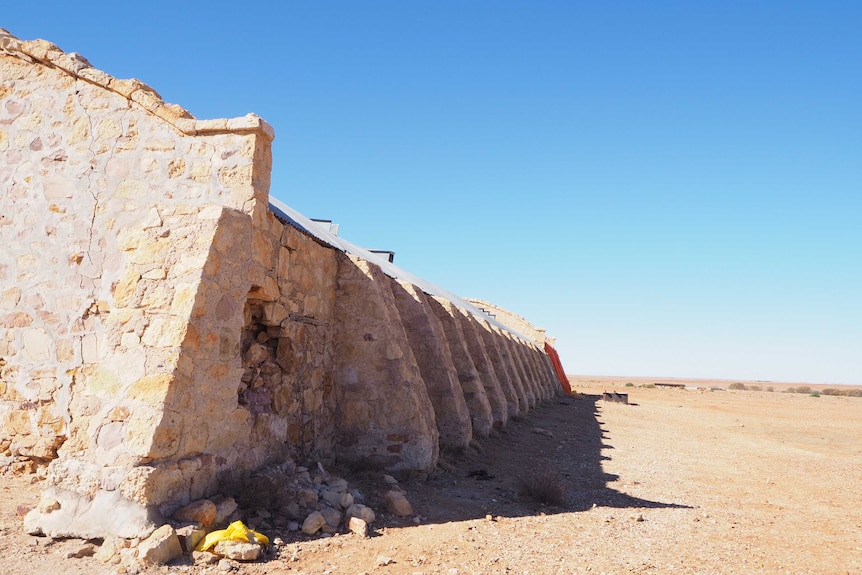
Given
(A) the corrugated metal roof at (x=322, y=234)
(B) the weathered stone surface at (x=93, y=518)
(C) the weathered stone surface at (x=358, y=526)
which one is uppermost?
(A) the corrugated metal roof at (x=322, y=234)

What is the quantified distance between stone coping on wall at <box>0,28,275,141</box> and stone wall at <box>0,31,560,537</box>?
0.7 inches

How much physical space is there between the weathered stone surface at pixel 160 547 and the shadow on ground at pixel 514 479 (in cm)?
187

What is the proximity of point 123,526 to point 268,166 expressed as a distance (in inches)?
126

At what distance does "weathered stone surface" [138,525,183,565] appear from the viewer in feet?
12.2

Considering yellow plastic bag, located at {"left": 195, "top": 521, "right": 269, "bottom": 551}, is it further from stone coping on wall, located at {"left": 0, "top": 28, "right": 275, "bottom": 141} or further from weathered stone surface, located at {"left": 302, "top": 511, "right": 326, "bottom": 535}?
stone coping on wall, located at {"left": 0, "top": 28, "right": 275, "bottom": 141}

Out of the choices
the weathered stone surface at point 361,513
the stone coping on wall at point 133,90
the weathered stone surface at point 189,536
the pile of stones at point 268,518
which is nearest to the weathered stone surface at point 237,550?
the pile of stones at point 268,518

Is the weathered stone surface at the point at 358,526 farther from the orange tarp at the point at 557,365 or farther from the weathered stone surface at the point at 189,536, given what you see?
the orange tarp at the point at 557,365

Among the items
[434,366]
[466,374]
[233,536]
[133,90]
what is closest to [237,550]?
[233,536]

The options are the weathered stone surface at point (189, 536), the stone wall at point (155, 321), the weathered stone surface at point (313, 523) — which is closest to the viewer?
the weathered stone surface at point (189, 536)

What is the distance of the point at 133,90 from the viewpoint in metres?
5.61

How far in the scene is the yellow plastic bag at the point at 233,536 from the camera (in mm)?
3992

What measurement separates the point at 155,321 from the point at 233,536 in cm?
164

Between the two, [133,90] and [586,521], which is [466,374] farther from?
[133,90]

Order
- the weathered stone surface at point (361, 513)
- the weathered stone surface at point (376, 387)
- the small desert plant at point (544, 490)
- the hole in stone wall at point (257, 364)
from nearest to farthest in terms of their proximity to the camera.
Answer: the weathered stone surface at point (361, 513) → the hole in stone wall at point (257, 364) → the small desert plant at point (544, 490) → the weathered stone surface at point (376, 387)
